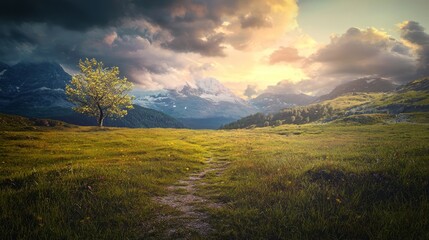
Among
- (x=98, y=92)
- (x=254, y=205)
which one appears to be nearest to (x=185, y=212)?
(x=254, y=205)

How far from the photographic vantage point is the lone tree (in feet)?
211

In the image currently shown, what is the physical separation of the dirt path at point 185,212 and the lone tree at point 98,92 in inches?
2258

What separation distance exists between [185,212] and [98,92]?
64484 mm

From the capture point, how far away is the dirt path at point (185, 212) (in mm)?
7676

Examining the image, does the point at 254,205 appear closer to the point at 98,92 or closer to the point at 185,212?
the point at 185,212

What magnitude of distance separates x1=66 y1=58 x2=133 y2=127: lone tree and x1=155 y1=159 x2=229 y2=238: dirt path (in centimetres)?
5736

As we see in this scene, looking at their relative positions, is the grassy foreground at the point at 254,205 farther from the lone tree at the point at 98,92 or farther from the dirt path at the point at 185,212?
the lone tree at the point at 98,92

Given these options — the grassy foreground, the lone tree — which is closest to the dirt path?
the grassy foreground

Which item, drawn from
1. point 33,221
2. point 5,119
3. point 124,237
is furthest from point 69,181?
point 5,119

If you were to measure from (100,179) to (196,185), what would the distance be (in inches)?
210

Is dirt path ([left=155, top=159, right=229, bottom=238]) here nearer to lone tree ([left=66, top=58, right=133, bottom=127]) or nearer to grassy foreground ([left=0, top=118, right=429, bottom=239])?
grassy foreground ([left=0, top=118, right=429, bottom=239])

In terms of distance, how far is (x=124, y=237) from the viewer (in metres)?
7.11

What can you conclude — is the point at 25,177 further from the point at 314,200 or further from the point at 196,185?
the point at 314,200

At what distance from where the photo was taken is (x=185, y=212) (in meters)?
9.39
